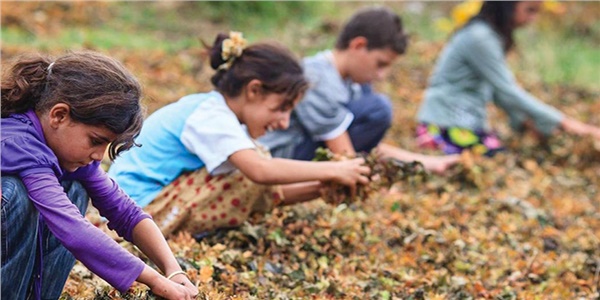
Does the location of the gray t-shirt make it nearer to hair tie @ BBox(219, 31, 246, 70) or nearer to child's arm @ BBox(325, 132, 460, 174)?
child's arm @ BBox(325, 132, 460, 174)

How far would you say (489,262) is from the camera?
378 centimetres

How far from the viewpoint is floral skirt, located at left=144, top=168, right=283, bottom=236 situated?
135 inches

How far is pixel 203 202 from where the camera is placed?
346cm

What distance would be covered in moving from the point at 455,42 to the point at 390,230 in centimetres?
266

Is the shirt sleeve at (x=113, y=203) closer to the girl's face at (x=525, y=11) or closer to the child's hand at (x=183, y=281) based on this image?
the child's hand at (x=183, y=281)

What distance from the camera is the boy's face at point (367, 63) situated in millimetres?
4605

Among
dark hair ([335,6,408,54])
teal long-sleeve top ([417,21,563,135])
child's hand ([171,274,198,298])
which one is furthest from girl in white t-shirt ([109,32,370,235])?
teal long-sleeve top ([417,21,563,135])

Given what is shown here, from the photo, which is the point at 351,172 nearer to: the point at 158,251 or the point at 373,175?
the point at 373,175

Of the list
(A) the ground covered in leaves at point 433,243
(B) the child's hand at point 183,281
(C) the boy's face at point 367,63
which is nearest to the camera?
→ (B) the child's hand at point 183,281

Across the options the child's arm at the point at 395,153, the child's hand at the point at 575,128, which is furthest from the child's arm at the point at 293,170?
the child's hand at the point at 575,128

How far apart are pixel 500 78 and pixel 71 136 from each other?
14.4ft

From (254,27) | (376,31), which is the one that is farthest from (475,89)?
(254,27)

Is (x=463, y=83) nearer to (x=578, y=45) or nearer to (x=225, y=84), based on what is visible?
(x=225, y=84)

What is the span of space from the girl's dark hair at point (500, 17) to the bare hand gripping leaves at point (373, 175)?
9.01 feet
